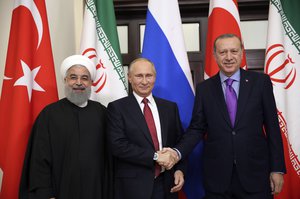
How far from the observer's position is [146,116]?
1923 millimetres

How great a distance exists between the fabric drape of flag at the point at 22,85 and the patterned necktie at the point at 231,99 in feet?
4.11

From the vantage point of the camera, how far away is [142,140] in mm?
1831

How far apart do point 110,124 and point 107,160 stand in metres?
0.26

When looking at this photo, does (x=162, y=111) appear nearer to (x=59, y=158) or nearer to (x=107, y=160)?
(x=107, y=160)

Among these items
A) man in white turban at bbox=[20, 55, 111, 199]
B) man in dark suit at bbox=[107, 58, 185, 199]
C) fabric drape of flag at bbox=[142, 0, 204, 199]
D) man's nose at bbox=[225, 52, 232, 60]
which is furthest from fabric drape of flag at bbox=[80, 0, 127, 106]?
man's nose at bbox=[225, 52, 232, 60]

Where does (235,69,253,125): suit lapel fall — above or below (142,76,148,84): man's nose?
below

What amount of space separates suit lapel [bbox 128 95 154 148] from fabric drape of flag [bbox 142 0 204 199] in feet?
1.61

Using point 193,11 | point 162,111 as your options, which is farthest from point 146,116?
point 193,11

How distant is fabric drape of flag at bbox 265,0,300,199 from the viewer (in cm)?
235

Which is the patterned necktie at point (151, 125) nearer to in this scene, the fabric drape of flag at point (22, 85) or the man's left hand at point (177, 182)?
the man's left hand at point (177, 182)

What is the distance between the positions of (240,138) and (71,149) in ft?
3.14

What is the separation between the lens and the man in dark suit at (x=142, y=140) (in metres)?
1.77

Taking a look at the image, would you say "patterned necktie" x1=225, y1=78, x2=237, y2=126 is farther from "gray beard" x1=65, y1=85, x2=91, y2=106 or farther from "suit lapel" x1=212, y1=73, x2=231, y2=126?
"gray beard" x1=65, y1=85, x2=91, y2=106

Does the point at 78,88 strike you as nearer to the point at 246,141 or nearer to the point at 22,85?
the point at 22,85
